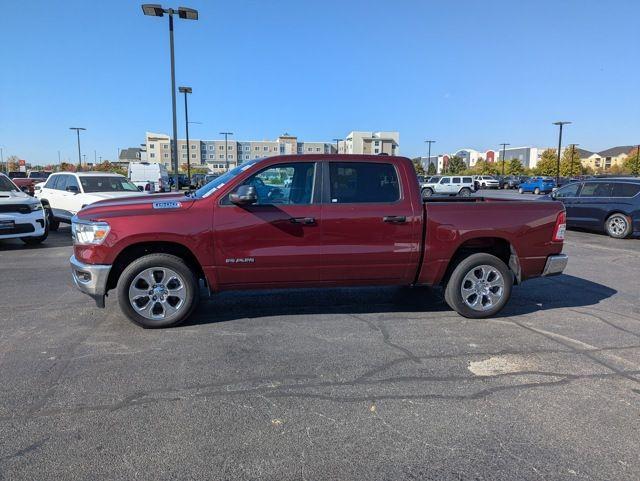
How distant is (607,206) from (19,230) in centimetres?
1505

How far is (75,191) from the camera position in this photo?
1262 centimetres

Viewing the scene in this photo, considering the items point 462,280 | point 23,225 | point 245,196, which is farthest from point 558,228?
point 23,225

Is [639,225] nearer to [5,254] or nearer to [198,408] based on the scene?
[198,408]

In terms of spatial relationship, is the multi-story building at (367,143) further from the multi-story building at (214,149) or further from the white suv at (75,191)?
the white suv at (75,191)

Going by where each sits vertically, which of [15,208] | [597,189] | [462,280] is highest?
[597,189]

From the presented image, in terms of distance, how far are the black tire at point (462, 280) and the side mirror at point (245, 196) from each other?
2440mm

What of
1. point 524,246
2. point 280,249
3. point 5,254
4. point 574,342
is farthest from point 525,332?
point 5,254

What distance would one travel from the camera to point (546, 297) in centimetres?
666

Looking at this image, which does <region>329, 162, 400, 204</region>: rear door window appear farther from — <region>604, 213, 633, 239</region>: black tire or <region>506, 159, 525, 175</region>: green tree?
<region>506, 159, 525, 175</region>: green tree

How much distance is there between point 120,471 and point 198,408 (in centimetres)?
76

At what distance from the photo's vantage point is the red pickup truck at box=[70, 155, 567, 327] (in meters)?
4.98

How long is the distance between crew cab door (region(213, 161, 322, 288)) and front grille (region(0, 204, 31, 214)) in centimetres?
778

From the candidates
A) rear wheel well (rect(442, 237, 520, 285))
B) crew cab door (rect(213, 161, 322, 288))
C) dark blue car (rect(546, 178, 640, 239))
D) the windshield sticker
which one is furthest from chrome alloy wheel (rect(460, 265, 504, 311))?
dark blue car (rect(546, 178, 640, 239))

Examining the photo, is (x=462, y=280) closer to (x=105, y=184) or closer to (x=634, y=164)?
(x=105, y=184)
